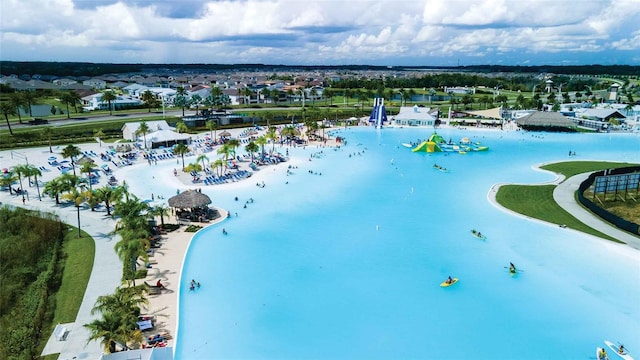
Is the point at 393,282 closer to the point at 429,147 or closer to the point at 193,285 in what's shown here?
the point at 193,285

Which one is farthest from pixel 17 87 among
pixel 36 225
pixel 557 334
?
pixel 557 334

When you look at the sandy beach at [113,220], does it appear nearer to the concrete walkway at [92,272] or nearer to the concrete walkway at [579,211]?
the concrete walkway at [92,272]

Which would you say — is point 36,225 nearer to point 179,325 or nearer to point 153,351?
point 179,325

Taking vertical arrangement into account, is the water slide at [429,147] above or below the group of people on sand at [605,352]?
above

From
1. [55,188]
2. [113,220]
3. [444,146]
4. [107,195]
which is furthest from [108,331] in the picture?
[444,146]

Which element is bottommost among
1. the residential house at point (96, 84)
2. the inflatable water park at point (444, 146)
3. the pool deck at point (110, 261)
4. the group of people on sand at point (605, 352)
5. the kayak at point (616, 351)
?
the kayak at point (616, 351)

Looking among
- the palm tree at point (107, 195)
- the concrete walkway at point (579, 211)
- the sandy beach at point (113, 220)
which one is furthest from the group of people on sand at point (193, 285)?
the concrete walkway at point (579, 211)

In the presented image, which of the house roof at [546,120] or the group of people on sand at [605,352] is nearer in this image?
the group of people on sand at [605,352]
